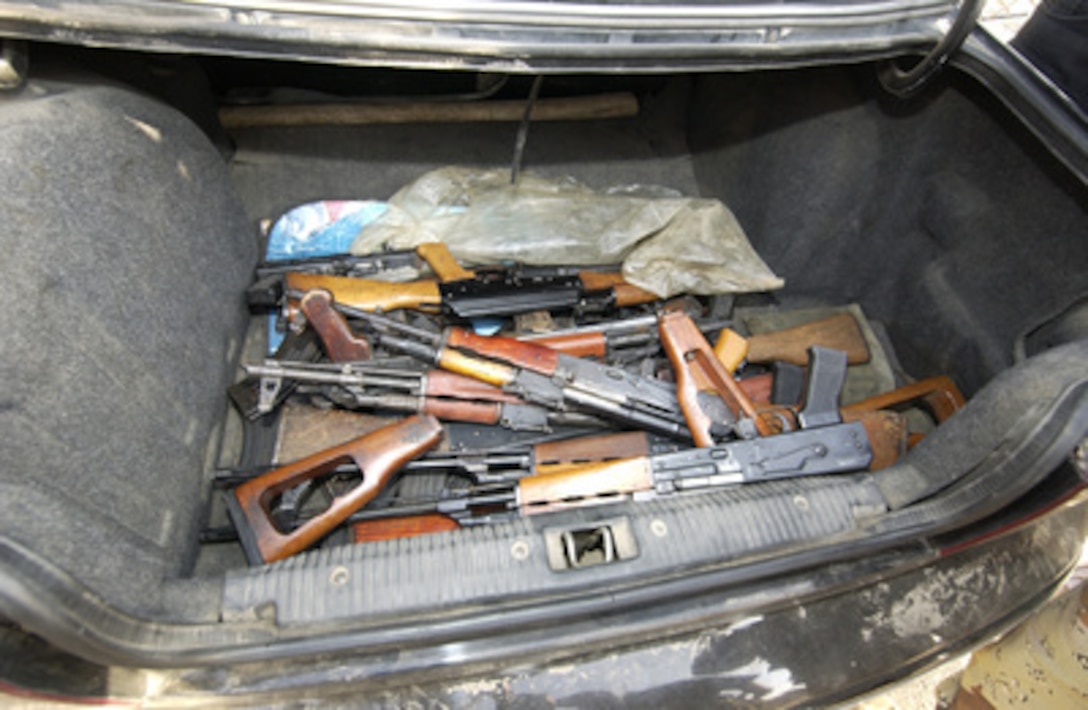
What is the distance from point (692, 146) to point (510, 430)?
166cm

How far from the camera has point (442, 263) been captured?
2465 mm

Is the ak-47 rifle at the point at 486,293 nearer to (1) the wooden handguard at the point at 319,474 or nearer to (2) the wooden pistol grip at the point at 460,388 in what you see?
(2) the wooden pistol grip at the point at 460,388

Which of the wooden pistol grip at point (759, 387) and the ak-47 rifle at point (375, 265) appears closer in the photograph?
the wooden pistol grip at point (759, 387)

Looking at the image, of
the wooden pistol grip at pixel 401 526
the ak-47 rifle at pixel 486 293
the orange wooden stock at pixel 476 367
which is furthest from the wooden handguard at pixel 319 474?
the ak-47 rifle at pixel 486 293

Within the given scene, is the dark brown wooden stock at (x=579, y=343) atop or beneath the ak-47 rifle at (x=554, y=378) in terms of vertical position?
atop

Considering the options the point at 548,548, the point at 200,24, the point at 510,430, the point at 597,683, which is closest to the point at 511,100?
the point at 510,430

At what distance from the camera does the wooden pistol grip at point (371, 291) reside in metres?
2.32

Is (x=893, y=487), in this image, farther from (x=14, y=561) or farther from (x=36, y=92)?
(x=36, y=92)

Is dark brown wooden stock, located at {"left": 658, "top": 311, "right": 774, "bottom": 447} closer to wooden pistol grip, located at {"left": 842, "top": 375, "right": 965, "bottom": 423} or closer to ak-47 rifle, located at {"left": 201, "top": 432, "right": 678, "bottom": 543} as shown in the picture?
ak-47 rifle, located at {"left": 201, "top": 432, "right": 678, "bottom": 543}

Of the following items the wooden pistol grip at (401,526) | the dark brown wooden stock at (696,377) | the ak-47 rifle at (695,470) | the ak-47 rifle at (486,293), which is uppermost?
the ak-47 rifle at (486,293)

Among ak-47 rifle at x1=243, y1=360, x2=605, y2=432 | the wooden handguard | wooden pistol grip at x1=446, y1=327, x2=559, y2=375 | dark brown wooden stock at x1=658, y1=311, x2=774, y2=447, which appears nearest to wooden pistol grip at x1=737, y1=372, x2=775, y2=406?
dark brown wooden stock at x1=658, y1=311, x2=774, y2=447

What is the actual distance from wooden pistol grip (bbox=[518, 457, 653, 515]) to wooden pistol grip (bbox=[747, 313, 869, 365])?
0.84 meters

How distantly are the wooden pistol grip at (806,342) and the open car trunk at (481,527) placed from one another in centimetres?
16

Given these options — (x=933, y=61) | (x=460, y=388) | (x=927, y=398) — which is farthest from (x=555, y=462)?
(x=933, y=61)
